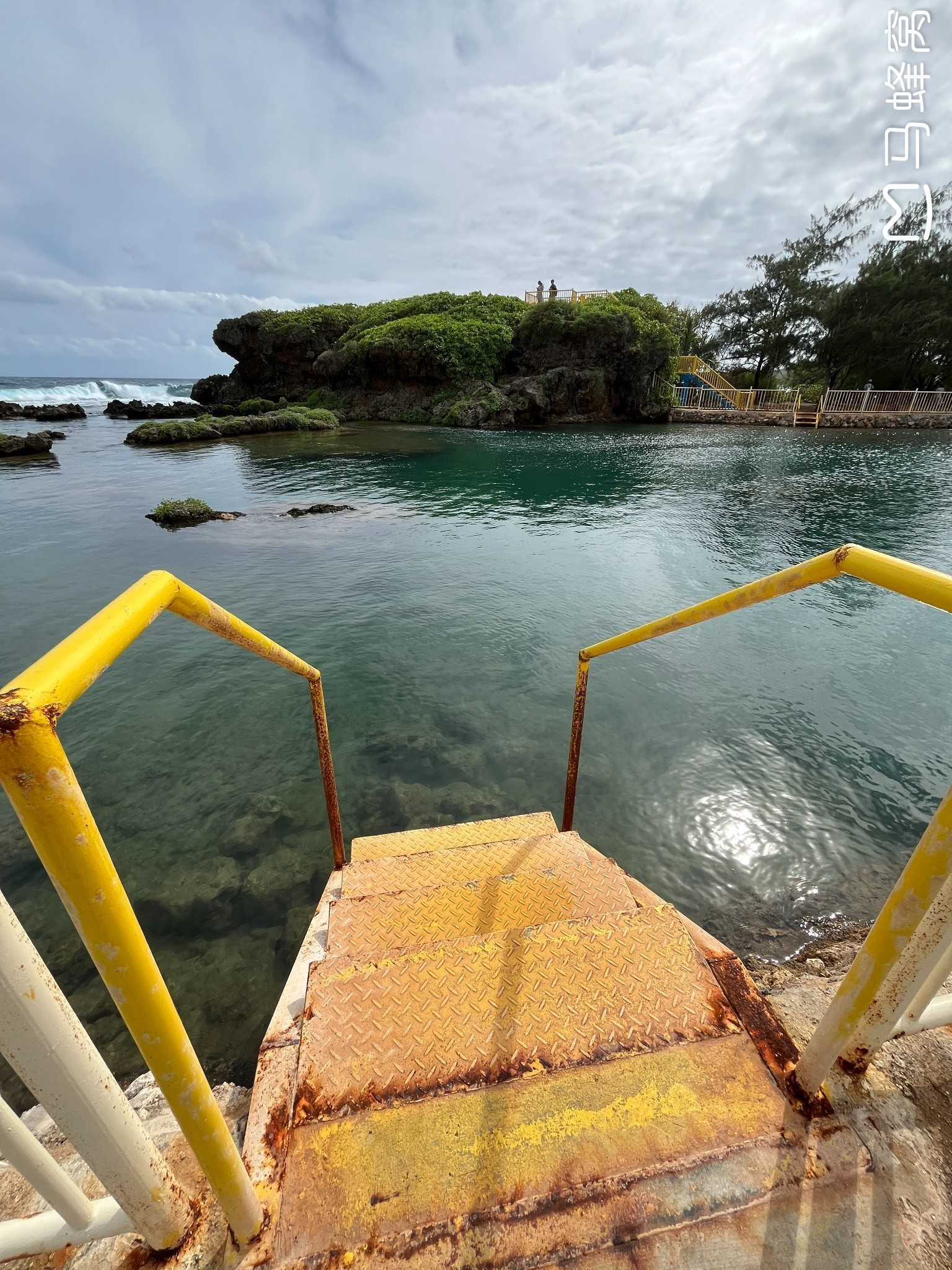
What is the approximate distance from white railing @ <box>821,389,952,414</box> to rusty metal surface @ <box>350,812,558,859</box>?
45418 mm

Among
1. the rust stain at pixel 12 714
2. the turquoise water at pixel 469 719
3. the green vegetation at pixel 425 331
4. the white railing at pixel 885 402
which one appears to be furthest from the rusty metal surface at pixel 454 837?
the white railing at pixel 885 402

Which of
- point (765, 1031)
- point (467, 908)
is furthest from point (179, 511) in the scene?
point (765, 1031)

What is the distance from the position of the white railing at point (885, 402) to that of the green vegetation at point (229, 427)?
119 ft

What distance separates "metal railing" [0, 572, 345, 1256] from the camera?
83 centimetres

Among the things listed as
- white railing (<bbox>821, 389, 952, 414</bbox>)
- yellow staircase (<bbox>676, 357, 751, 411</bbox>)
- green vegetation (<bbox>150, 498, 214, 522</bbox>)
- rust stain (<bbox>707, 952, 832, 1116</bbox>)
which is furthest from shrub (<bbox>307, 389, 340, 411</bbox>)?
rust stain (<bbox>707, 952, 832, 1116</bbox>)

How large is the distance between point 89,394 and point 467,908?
4435 inches

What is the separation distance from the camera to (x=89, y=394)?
286 ft

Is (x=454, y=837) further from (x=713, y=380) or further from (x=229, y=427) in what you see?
(x=713, y=380)

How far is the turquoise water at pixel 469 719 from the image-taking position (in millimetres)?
4430

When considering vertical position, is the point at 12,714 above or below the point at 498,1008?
above

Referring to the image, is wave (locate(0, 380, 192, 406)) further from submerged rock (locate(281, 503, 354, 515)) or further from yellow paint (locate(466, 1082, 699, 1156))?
yellow paint (locate(466, 1082, 699, 1156))

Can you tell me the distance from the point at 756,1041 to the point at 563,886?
129cm

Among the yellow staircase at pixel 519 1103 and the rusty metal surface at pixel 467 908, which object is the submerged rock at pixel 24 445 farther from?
the yellow staircase at pixel 519 1103

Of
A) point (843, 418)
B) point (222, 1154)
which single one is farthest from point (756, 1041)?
point (843, 418)
